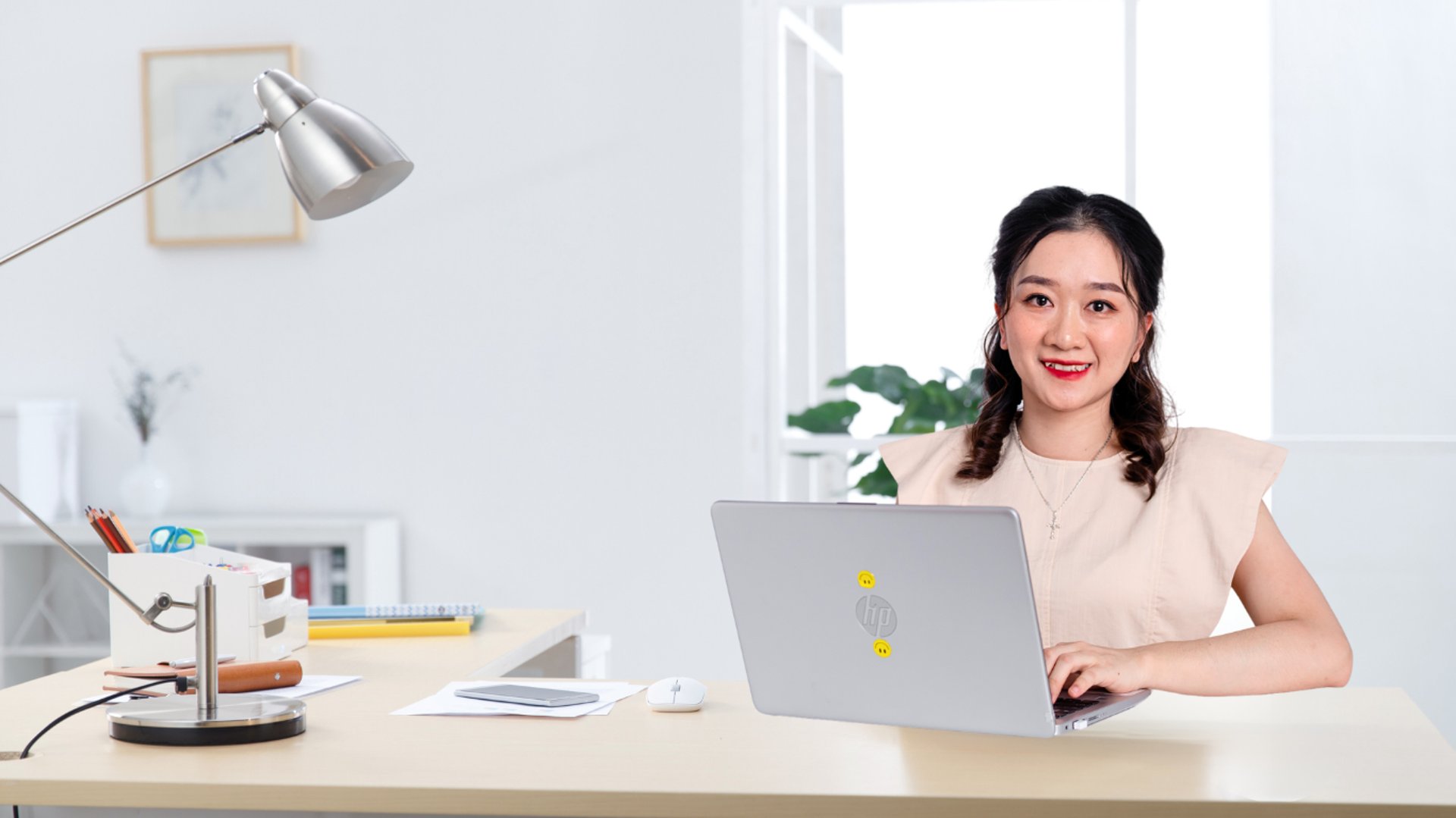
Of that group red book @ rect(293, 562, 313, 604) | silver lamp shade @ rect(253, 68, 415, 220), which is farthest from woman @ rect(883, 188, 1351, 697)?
red book @ rect(293, 562, 313, 604)

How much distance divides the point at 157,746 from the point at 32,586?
272 cm

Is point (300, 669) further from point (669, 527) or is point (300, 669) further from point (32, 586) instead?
point (32, 586)

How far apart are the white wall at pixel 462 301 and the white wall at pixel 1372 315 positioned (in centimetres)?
149

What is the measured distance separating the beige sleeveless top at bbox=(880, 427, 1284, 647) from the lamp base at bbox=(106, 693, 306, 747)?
97cm

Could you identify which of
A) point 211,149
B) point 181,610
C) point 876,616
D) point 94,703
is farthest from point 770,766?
point 211,149

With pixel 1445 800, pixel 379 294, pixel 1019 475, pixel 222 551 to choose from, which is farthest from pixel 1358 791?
pixel 379 294

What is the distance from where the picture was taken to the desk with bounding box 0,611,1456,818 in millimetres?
1362

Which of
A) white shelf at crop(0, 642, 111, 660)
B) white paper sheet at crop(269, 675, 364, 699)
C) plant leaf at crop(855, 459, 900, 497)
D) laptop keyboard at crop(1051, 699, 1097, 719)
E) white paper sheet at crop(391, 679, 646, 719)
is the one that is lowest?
white shelf at crop(0, 642, 111, 660)

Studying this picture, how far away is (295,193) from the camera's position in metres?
1.80

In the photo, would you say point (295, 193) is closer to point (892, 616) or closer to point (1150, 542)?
point (892, 616)

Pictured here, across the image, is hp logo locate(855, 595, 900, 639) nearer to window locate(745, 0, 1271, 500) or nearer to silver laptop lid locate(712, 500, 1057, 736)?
silver laptop lid locate(712, 500, 1057, 736)

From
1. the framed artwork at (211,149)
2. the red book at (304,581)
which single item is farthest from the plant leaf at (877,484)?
the framed artwork at (211,149)

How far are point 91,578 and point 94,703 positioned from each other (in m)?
2.55

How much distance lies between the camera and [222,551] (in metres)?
2.25
